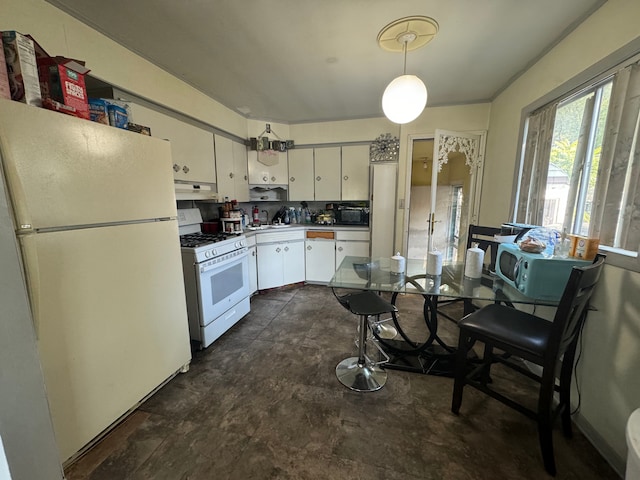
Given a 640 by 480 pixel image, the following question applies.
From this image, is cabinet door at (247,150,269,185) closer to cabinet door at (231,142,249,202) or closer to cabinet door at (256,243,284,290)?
cabinet door at (231,142,249,202)

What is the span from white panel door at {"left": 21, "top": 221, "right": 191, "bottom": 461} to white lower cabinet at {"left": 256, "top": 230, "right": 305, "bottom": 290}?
1.55 m

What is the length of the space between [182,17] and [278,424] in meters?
2.56

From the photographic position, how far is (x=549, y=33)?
1737 millimetres

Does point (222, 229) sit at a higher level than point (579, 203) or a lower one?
lower

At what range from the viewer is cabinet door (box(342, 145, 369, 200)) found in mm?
3545

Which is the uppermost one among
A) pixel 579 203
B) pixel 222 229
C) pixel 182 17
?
pixel 182 17

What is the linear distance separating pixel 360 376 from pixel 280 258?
6.57ft

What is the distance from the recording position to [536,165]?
6.72 feet

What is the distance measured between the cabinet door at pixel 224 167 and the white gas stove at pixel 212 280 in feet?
1.66

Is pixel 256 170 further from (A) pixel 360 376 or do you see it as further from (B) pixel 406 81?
(A) pixel 360 376

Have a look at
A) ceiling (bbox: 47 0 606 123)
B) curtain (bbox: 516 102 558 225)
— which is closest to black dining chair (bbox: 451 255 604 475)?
curtain (bbox: 516 102 558 225)

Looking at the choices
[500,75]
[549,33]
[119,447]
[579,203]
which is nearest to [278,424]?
[119,447]

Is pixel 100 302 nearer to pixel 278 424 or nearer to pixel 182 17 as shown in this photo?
pixel 278 424

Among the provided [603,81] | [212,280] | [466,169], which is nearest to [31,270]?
[212,280]
